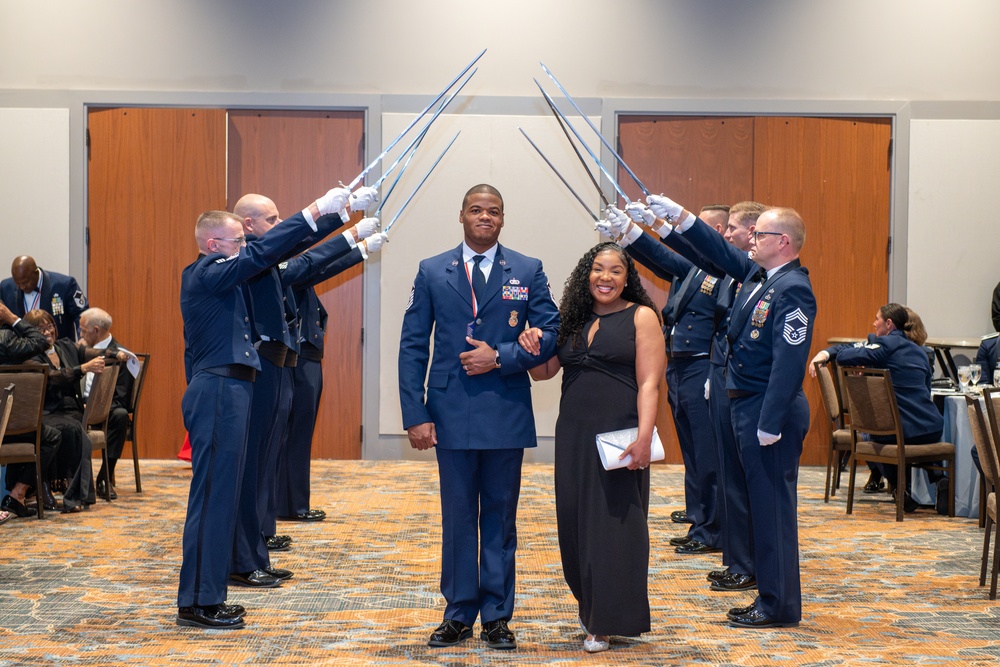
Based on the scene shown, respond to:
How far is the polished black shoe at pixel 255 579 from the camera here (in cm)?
448

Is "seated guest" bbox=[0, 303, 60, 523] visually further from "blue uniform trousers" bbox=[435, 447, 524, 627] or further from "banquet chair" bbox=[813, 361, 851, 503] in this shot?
"banquet chair" bbox=[813, 361, 851, 503]

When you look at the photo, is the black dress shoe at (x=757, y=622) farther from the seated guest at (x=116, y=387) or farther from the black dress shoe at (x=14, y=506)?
the seated guest at (x=116, y=387)

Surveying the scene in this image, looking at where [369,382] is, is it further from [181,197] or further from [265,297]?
[265,297]

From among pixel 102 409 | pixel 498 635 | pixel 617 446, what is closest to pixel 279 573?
pixel 498 635

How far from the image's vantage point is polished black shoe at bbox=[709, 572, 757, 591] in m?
4.44

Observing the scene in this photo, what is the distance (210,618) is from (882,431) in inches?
161

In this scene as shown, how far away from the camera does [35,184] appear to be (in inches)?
335

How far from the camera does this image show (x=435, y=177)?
8477mm

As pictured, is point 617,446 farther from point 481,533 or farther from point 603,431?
point 481,533

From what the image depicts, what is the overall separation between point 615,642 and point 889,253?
580 centimetres

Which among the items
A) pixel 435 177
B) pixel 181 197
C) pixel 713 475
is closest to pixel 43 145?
pixel 181 197

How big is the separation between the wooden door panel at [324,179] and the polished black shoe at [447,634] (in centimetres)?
502

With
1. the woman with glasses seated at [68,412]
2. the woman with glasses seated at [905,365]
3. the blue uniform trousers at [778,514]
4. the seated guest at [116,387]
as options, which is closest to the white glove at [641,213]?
the blue uniform trousers at [778,514]

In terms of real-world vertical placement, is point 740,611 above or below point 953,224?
below
